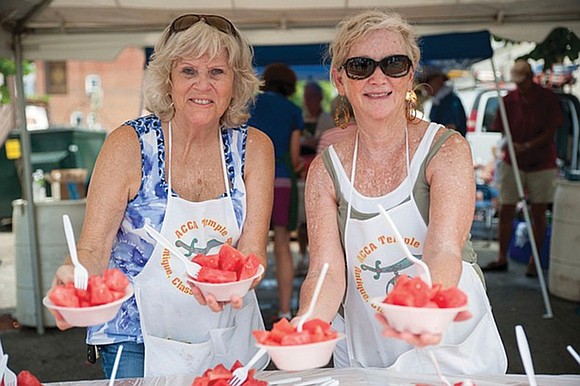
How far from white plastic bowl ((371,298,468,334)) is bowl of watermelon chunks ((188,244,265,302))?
0.42m

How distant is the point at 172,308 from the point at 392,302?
3.02ft

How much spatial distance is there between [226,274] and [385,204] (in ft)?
1.79

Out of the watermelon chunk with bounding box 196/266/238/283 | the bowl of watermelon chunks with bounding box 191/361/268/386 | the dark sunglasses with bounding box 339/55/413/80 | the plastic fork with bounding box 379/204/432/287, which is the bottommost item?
the bowl of watermelon chunks with bounding box 191/361/268/386

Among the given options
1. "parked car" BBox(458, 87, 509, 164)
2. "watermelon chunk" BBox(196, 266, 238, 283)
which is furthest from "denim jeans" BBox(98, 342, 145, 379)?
"parked car" BBox(458, 87, 509, 164)

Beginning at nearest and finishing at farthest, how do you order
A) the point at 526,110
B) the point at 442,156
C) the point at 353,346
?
the point at 442,156
the point at 353,346
the point at 526,110

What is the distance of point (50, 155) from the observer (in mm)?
11164

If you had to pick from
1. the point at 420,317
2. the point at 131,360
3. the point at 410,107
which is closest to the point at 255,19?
the point at 410,107

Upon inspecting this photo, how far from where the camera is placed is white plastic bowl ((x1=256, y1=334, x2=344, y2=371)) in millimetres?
1433

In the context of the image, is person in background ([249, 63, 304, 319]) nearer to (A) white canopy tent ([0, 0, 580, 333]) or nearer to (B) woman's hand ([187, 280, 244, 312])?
(A) white canopy tent ([0, 0, 580, 333])

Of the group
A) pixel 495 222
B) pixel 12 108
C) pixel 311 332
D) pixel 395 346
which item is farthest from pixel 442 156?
pixel 12 108

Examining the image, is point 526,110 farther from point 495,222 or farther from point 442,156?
point 442,156

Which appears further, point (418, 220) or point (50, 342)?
point (50, 342)

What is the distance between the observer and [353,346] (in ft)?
7.07

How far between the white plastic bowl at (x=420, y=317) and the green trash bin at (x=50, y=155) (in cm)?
959
